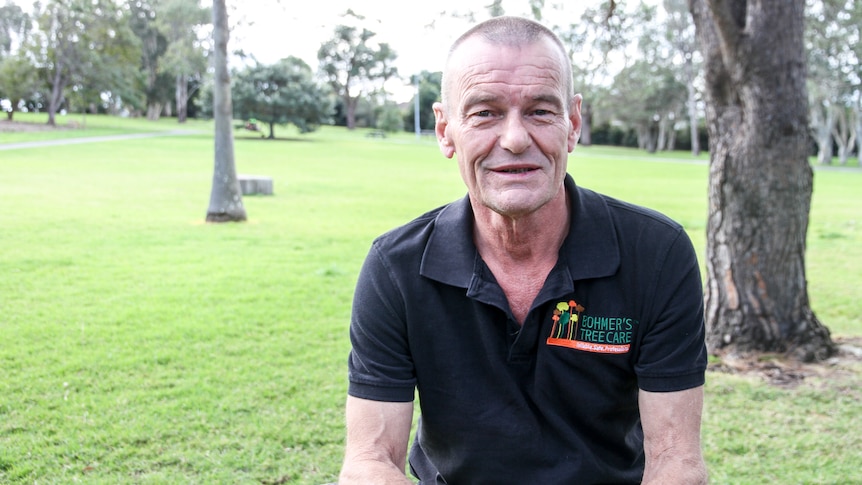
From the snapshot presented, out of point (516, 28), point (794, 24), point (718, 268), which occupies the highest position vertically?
point (794, 24)

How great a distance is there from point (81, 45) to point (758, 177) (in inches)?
1855

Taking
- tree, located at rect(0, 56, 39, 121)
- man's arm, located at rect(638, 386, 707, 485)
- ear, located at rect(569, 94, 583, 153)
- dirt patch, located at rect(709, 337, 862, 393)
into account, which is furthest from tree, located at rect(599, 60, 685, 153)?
man's arm, located at rect(638, 386, 707, 485)

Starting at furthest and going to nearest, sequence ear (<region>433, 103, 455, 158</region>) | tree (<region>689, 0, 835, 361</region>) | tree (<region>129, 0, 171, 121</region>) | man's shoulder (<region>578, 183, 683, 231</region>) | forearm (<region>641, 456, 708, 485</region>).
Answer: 1. tree (<region>129, 0, 171, 121</region>)
2. tree (<region>689, 0, 835, 361</region>)
3. ear (<region>433, 103, 455, 158</region>)
4. man's shoulder (<region>578, 183, 683, 231</region>)
5. forearm (<region>641, 456, 708, 485</region>)

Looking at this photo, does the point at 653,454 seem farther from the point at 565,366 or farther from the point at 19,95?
the point at 19,95

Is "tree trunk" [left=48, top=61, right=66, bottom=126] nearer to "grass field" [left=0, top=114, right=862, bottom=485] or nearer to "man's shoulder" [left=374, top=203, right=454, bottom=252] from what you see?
"grass field" [left=0, top=114, right=862, bottom=485]

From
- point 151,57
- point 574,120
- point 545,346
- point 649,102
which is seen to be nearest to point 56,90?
point 151,57

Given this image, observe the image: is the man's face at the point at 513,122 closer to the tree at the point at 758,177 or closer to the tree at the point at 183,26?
the tree at the point at 758,177

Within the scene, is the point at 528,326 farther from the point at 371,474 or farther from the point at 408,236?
the point at 371,474

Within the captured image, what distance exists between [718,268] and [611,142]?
6532 cm

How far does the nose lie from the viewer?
217 cm

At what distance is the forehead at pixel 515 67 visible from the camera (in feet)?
7.18

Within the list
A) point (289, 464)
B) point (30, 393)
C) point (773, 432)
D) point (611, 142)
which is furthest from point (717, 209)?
point (611, 142)

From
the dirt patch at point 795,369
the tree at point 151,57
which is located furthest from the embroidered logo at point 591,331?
the tree at point 151,57

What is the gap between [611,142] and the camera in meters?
68.8
